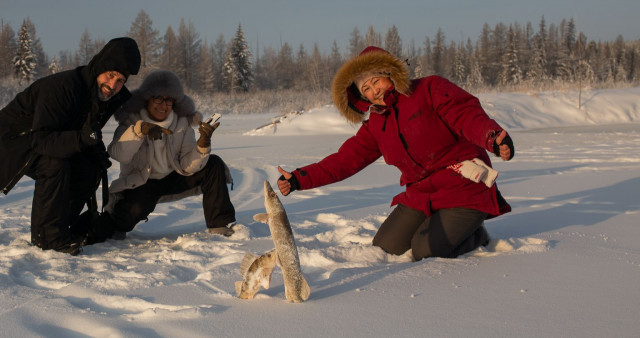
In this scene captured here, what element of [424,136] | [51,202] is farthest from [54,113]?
[424,136]

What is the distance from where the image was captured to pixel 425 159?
123 inches

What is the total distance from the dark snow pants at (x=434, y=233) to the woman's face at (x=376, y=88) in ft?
2.34

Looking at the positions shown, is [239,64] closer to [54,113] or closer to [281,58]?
[281,58]

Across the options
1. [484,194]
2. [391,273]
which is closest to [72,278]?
[391,273]

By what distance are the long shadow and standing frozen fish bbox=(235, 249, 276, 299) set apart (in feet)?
6.57

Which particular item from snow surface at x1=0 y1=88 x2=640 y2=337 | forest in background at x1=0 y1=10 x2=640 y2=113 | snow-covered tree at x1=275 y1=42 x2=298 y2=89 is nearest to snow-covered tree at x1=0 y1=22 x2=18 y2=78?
forest in background at x1=0 y1=10 x2=640 y2=113

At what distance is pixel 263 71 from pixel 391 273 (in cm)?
5504

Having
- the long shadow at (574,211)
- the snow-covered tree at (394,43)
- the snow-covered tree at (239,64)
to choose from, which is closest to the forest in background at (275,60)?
Answer: the snow-covered tree at (239,64)

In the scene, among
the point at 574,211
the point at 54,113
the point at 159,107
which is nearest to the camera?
the point at 54,113

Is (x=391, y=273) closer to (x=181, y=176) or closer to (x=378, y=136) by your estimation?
(x=378, y=136)

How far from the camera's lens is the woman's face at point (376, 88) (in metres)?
3.17

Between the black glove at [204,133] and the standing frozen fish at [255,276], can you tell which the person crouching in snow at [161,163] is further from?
the standing frozen fish at [255,276]

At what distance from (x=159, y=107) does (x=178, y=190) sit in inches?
24.9

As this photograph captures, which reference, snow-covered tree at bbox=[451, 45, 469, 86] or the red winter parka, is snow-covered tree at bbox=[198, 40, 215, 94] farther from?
the red winter parka
